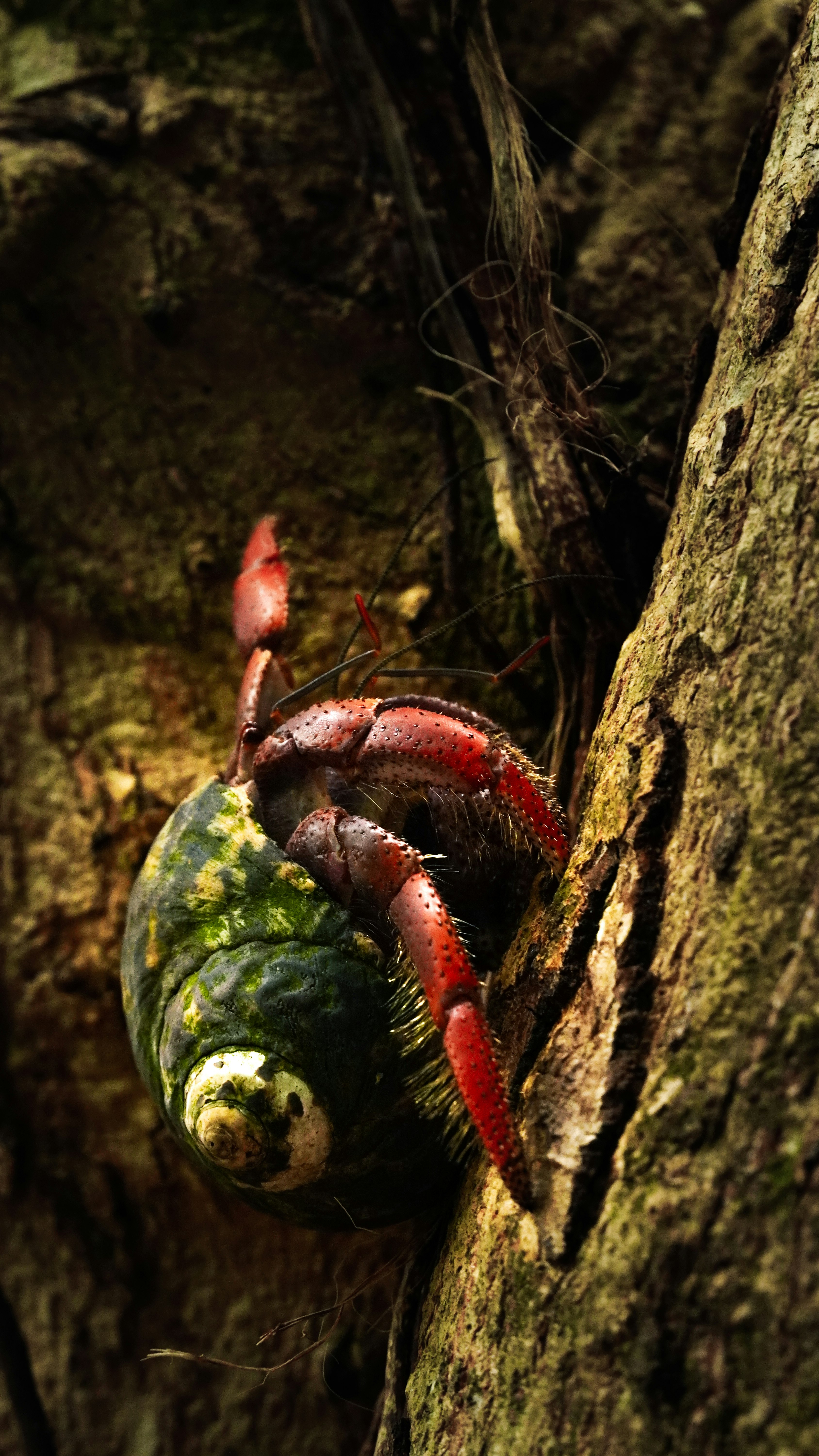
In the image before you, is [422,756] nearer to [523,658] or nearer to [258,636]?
[523,658]

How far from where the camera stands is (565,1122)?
123cm

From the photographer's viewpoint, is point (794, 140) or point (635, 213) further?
point (635, 213)

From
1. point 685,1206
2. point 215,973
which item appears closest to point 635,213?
point 215,973

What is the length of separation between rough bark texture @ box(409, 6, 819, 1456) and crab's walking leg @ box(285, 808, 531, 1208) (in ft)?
0.16

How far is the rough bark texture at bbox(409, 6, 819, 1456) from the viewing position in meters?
1.00

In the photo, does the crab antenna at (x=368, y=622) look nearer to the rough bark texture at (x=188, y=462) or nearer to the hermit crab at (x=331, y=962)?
the hermit crab at (x=331, y=962)

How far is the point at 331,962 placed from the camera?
1535 millimetres

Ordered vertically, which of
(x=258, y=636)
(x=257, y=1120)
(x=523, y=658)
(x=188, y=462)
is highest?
(x=188, y=462)

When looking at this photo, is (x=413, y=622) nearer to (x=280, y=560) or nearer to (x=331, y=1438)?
(x=280, y=560)

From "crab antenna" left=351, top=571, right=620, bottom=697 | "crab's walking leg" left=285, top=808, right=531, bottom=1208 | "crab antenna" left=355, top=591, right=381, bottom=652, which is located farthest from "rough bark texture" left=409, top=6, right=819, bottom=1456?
"crab antenna" left=355, top=591, right=381, bottom=652

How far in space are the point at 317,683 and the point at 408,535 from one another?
0.34m

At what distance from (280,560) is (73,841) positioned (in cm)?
94

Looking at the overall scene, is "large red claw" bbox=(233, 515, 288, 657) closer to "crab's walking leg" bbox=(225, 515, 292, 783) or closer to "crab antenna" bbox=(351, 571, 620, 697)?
"crab's walking leg" bbox=(225, 515, 292, 783)

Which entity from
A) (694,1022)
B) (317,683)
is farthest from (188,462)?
(694,1022)
